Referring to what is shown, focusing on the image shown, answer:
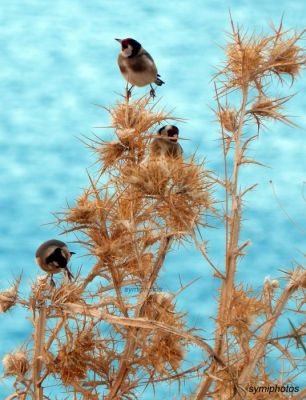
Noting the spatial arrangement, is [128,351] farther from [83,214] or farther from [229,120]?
[229,120]

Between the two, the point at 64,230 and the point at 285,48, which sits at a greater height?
the point at 285,48

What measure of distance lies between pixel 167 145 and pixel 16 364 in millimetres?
2719

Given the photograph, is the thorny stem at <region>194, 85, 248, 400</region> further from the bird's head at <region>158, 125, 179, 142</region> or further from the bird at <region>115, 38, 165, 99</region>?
the bird at <region>115, 38, 165, 99</region>


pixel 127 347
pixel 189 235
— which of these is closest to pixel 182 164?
pixel 189 235

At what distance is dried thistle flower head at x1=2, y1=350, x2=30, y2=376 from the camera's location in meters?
8.11

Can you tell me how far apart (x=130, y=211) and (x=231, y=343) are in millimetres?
1572

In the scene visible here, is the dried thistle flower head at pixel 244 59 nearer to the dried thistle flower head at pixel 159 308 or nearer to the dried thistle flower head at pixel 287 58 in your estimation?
the dried thistle flower head at pixel 287 58

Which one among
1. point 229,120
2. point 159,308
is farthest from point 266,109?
point 159,308

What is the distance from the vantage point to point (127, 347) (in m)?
7.84

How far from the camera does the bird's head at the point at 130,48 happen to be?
10133 mm

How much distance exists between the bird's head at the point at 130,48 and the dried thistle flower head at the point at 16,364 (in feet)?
12.7

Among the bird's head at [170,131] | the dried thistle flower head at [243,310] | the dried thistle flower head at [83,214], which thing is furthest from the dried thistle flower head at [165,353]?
the bird's head at [170,131]

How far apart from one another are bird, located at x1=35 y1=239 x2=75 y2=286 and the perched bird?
1.36 m

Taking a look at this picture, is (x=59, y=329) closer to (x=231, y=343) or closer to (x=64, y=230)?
(x=64, y=230)
